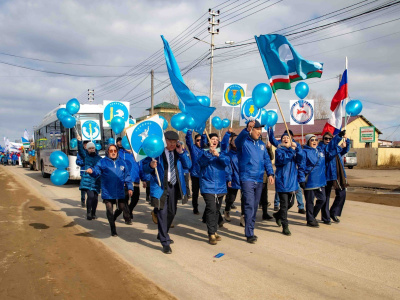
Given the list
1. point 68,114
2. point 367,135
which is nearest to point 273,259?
point 68,114

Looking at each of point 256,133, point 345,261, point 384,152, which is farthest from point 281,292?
point 384,152

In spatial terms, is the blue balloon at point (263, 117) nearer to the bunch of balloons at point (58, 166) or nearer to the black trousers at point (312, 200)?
the black trousers at point (312, 200)

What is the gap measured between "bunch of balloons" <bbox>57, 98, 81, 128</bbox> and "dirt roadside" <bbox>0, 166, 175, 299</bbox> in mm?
2590

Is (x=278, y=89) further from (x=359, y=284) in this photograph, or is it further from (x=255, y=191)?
(x=359, y=284)

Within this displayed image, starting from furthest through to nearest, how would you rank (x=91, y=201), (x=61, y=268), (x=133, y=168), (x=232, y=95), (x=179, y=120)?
(x=232, y=95)
(x=133, y=168)
(x=91, y=201)
(x=179, y=120)
(x=61, y=268)

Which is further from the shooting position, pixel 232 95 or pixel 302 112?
pixel 232 95

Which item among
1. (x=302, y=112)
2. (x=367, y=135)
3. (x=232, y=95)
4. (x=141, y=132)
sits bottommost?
(x=367, y=135)

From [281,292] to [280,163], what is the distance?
3.00 meters

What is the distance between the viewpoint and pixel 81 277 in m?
4.36

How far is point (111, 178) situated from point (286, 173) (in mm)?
3233

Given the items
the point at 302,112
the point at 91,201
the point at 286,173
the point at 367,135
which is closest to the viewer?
the point at 286,173

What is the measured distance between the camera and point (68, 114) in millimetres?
9086

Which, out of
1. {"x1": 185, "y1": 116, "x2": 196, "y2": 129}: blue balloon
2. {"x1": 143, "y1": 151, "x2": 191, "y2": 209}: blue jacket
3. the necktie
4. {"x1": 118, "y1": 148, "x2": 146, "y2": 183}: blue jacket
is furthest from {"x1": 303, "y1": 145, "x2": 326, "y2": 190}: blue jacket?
{"x1": 118, "y1": 148, "x2": 146, "y2": 183}: blue jacket

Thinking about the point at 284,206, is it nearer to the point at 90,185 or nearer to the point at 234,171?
the point at 234,171
